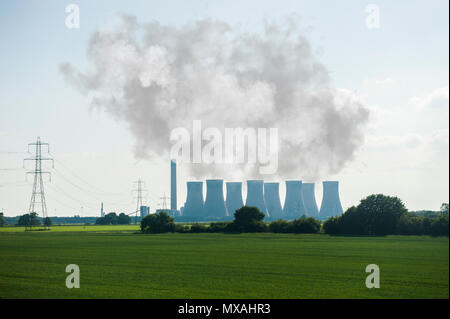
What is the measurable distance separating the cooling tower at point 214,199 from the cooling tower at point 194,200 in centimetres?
141

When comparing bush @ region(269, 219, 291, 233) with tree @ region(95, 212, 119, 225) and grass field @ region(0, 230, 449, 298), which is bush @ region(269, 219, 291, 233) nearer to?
grass field @ region(0, 230, 449, 298)

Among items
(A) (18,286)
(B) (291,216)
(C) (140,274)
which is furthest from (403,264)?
(B) (291,216)

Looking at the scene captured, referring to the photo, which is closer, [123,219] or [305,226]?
[305,226]

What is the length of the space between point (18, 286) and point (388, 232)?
3036cm

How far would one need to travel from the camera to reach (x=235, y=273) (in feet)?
70.7

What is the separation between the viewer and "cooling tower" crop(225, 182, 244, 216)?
85.9m

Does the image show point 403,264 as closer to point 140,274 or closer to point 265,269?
point 265,269

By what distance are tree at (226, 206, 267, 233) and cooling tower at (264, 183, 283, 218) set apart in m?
30.1

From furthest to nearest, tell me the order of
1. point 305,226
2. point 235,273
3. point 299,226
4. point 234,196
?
point 234,196 → point 299,226 → point 305,226 → point 235,273

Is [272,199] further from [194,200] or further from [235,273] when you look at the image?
[235,273]

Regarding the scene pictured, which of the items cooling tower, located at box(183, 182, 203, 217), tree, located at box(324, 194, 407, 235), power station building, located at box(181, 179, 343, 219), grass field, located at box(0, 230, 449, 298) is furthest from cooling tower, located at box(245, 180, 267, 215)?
grass field, located at box(0, 230, 449, 298)

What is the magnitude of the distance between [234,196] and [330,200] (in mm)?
15291

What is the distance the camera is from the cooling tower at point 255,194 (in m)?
82.8

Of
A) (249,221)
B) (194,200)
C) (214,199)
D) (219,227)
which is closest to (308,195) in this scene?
(214,199)
